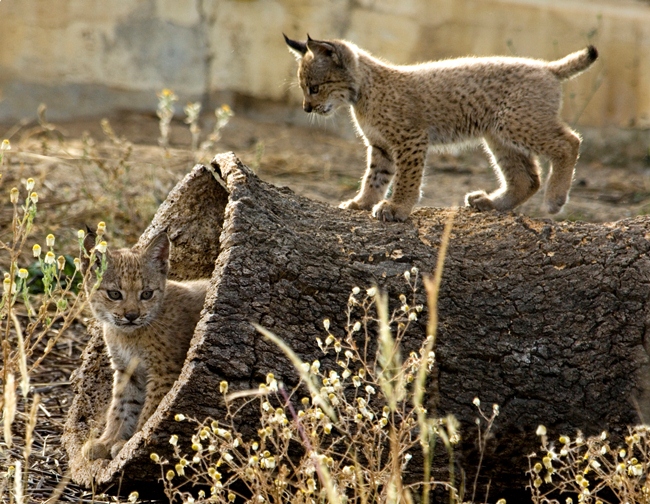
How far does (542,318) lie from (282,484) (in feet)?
4.44

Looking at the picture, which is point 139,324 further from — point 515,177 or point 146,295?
point 515,177

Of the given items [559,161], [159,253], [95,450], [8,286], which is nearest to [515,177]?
[559,161]

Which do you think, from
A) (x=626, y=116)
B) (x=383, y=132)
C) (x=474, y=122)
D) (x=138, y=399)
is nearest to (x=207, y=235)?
(x=138, y=399)

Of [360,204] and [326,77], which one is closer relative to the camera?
[360,204]

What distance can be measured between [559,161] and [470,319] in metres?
1.99

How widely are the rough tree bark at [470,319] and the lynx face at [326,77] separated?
1.87m

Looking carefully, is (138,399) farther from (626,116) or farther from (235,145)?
(626,116)

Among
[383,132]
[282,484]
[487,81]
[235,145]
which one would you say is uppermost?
[487,81]

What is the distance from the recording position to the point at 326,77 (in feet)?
19.2

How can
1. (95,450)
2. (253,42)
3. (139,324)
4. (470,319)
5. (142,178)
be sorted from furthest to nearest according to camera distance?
(253,42)
(142,178)
(139,324)
(95,450)
(470,319)

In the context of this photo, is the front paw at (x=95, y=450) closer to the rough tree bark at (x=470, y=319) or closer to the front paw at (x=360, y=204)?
the rough tree bark at (x=470, y=319)

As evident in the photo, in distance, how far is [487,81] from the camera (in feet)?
18.6

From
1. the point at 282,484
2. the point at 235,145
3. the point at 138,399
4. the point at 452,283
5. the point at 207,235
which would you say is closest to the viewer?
the point at 282,484

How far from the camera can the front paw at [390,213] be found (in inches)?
179
